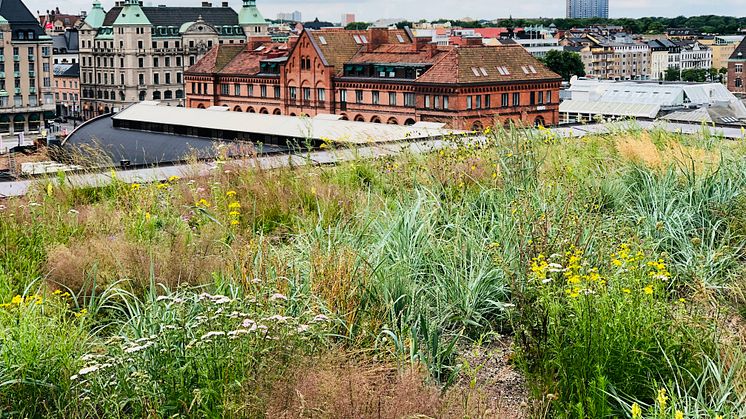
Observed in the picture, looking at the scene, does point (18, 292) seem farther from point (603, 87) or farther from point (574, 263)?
point (603, 87)

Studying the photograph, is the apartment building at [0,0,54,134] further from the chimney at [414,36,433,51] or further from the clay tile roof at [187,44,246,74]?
the chimney at [414,36,433,51]

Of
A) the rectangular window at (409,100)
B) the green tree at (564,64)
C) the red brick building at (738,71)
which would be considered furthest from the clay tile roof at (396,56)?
the red brick building at (738,71)

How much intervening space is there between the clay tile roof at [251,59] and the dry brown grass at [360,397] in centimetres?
6457

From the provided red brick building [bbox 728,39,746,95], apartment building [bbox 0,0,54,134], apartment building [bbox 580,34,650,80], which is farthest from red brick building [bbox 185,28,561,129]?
apartment building [bbox 580,34,650,80]

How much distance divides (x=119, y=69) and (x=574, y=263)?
106 m

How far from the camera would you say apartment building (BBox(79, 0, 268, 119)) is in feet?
352

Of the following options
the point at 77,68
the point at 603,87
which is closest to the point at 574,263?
the point at 603,87

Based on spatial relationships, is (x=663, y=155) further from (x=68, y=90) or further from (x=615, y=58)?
(x=615, y=58)

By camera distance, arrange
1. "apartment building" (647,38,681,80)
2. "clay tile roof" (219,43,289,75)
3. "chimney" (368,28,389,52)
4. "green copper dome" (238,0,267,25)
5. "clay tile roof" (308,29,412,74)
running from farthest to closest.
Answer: "apartment building" (647,38,681,80), "green copper dome" (238,0,267,25), "clay tile roof" (219,43,289,75), "clay tile roof" (308,29,412,74), "chimney" (368,28,389,52)

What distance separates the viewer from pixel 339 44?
66.1 m

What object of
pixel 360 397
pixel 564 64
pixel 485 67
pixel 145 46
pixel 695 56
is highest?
pixel 145 46

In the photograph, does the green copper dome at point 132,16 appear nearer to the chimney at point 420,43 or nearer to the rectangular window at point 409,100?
the chimney at point 420,43

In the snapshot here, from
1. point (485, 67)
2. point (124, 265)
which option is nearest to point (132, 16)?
point (485, 67)

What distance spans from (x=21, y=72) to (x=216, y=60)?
31311 mm
